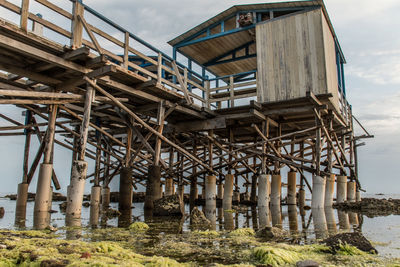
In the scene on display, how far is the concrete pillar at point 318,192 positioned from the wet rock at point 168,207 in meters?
5.49

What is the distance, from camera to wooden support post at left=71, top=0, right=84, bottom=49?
29.2 feet

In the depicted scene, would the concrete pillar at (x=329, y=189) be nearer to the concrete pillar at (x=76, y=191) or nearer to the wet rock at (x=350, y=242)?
the wet rock at (x=350, y=242)

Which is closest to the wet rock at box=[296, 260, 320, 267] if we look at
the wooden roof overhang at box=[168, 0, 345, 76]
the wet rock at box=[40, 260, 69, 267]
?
the wet rock at box=[40, 260, 69, 267]

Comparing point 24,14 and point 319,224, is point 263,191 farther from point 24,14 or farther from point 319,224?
point 24,14

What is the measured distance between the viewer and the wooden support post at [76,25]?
8898mm

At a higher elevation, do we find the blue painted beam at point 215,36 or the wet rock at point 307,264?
the blue painted beam at point 215,36

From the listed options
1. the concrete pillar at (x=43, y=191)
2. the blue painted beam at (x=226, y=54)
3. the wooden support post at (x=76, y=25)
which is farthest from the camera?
the blue painted beam at (x=226, y=54)

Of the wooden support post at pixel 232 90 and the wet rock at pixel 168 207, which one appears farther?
the wooden support post at pixel 232 90

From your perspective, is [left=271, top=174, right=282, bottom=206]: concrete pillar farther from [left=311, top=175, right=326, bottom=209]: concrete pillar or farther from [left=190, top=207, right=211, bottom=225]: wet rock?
[left=190, top=207, right=211, bottom=225]: wet rock

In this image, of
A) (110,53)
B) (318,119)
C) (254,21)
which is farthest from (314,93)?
(110,53)

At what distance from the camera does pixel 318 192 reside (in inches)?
513

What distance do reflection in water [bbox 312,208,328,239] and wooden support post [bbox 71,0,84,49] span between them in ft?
25.3

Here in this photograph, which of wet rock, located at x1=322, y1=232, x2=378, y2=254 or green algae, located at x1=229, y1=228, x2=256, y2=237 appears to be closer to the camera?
wet rock, located at x1=322, y1=232, x2=378, y2=254

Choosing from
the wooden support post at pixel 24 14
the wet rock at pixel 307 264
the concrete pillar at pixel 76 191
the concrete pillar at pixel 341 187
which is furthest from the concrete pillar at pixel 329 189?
the wooden support post at pixel 24 14
